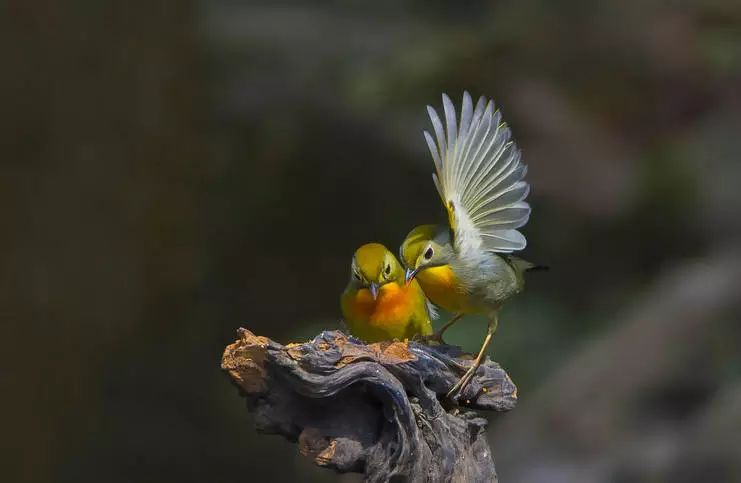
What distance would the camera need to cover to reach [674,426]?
551 centimetres

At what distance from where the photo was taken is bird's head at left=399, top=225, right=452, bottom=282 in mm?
2049

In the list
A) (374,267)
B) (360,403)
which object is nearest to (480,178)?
(374,267)

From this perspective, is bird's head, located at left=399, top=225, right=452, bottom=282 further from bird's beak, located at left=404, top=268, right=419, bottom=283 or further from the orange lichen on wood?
the orange lichen on wood

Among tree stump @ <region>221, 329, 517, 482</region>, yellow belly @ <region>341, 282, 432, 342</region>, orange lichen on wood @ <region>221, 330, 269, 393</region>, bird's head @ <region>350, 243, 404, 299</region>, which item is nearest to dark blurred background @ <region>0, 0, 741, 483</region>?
yellow belly @ <region>341, 282, 432, 342</region>

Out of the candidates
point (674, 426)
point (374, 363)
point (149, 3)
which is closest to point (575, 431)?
point (674, 426)

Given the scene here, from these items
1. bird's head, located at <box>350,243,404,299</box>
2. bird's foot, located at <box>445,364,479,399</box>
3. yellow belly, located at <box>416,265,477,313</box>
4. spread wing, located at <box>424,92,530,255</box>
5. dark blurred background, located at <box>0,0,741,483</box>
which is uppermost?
dark blurred background, located at <box>0,0,741,483</box>

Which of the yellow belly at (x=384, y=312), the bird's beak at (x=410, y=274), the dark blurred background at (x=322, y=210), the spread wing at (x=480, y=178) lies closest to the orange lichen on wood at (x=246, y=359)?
the bird's beak at (x=410, y=274)

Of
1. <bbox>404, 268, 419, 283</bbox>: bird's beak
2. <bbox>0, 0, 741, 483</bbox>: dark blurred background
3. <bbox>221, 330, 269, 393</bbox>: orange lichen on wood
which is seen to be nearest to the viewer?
<bbox>221, 330, 269, 393</bbox>: orange lichen on wood

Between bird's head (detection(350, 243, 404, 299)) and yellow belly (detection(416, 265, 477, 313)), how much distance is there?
19cm

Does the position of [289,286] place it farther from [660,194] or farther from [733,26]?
[733,26]

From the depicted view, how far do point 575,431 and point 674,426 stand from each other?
1.53 feet

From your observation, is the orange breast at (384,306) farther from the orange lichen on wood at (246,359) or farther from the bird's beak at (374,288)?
the orange lichen on wood at (246,359)

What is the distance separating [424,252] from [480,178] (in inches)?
7.4

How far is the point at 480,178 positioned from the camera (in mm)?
2121
